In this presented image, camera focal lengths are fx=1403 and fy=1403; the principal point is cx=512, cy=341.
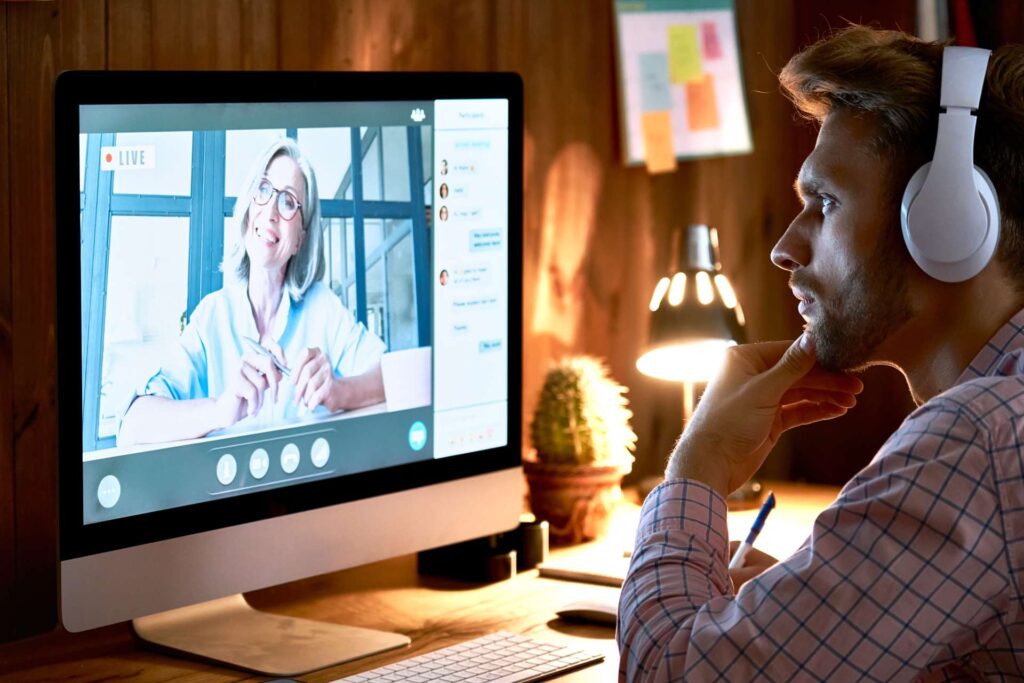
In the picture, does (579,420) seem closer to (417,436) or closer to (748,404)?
(417,436)

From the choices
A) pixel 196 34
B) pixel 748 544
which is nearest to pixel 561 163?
pixel 196 34

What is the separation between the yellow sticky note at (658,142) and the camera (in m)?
2.36

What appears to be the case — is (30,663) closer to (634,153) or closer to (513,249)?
(513,249)

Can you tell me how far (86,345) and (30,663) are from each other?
0.36 meters

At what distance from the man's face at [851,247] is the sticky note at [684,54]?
1.12 metres

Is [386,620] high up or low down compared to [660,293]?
down

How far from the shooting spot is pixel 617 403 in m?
1.97

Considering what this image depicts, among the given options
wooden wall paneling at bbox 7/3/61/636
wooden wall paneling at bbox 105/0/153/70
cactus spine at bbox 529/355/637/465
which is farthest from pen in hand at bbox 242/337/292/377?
cactus spine at bbox 529/355/637/465

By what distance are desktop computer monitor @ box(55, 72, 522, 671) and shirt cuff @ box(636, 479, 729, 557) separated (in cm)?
41

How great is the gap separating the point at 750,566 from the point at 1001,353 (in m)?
0.43

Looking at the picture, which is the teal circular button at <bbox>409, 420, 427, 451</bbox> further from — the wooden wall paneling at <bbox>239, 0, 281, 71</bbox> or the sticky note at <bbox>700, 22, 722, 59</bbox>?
the sticky note at <bbox>700, 22, 722, 59</bbox>

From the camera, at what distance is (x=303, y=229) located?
1.44m

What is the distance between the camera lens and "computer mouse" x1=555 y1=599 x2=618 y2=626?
5.08ft

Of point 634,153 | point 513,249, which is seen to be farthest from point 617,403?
point 634,153
